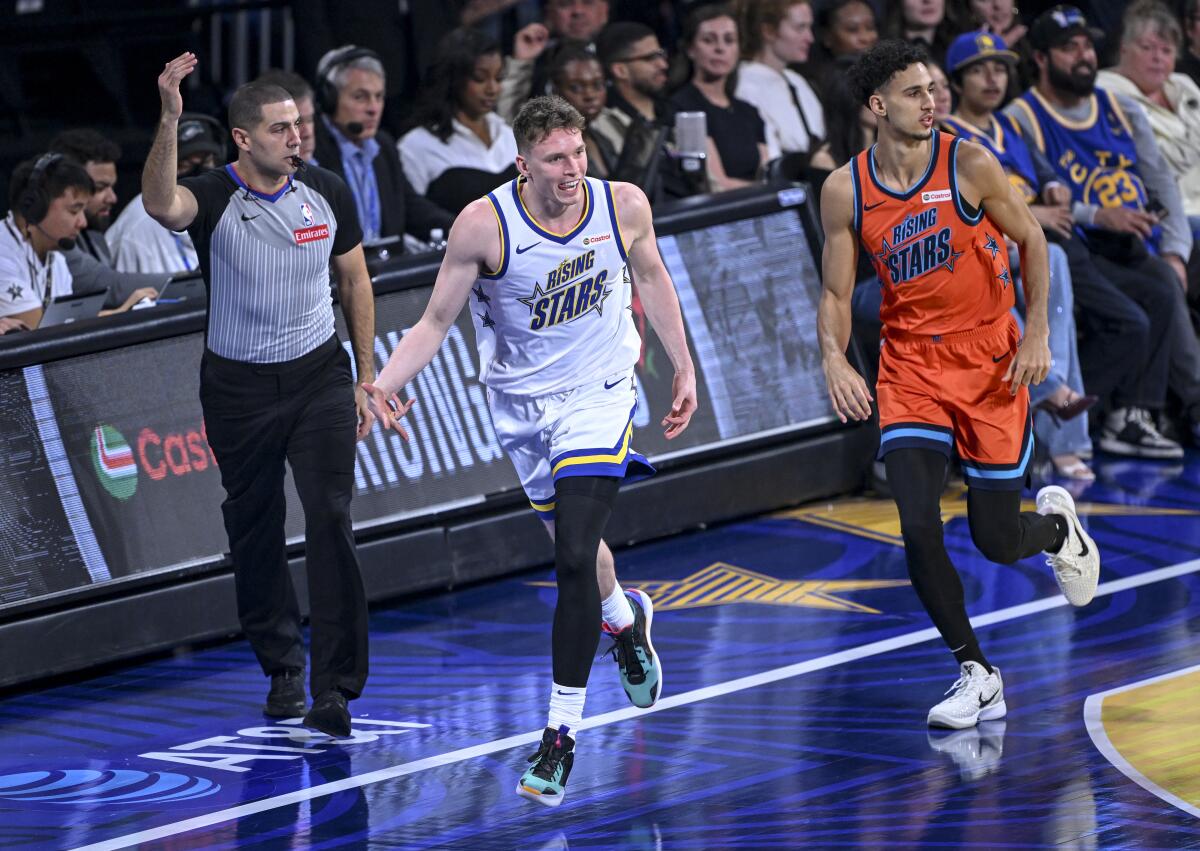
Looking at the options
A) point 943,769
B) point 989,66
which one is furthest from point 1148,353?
point 943,769

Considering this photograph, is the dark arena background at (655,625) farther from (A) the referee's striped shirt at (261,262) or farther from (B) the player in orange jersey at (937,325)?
(A) the referee's striped shirt at (261,262)

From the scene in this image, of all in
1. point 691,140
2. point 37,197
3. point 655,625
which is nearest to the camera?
point 655,625

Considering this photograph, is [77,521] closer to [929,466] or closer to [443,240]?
[443,240]

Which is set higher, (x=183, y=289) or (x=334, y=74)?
(x=334, y=74)

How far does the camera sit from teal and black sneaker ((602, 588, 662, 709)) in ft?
20.3

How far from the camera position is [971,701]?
5.93 metres

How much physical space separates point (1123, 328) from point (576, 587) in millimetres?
5001

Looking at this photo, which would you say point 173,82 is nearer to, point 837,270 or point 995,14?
point 837,270

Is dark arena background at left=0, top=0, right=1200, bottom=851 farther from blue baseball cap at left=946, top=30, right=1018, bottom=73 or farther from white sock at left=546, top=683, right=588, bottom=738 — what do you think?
blue baseball cap at left=946, top=30, right=1018, bottom=73

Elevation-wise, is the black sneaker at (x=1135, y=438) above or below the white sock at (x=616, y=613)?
below

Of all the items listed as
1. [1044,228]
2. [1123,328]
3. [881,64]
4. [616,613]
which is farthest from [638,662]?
[1123,328]

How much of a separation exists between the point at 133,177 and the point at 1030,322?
6293 mm

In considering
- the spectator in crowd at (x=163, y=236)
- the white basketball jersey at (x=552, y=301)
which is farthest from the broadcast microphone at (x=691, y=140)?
the white basketball jersey at (x=552, y=301)

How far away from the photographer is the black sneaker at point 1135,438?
9586 millimetres
